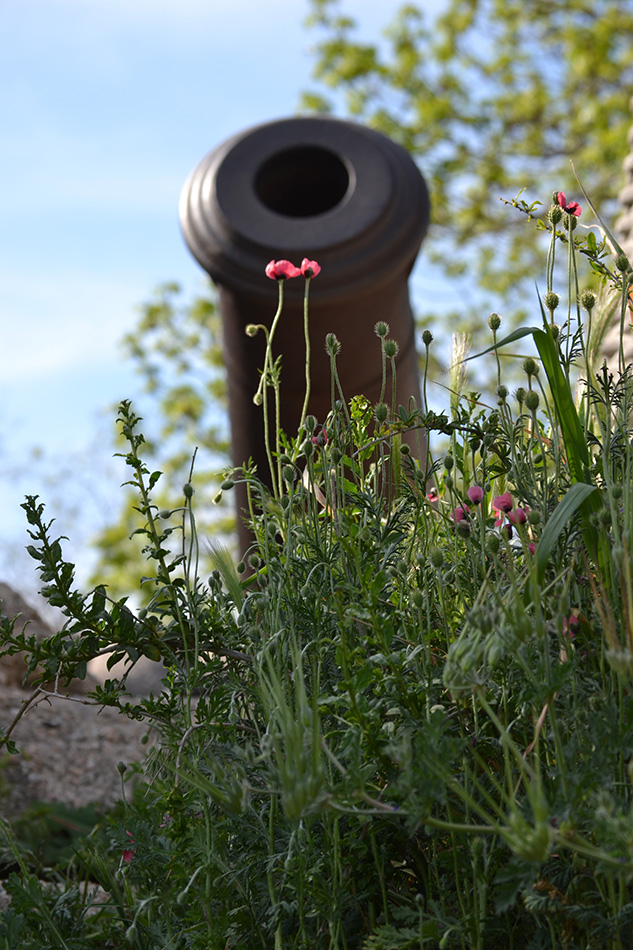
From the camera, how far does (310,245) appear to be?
135 inches

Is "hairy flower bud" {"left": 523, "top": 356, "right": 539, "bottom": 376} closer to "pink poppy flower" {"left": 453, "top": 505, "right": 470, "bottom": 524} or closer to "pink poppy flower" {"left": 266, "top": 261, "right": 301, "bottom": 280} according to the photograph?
"pink poppy flower" {"left": 453, "top": 505, "right": 470, "bottom": 524}

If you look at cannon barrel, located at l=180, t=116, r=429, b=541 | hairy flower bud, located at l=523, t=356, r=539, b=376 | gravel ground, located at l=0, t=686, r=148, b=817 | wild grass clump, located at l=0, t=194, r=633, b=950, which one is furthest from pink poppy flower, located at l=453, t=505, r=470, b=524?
gravel ground, located at l=0, t=686, r=148, b=817

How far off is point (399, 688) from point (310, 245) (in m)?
2.51

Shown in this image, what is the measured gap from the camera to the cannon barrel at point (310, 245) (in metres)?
3.44

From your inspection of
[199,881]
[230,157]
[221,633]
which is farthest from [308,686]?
[230,157]

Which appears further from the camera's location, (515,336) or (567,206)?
(567,206)

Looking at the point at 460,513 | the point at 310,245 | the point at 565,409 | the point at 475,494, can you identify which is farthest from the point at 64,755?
the point at 565,409

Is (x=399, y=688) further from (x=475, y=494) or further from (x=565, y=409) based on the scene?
(x=565, y=409)

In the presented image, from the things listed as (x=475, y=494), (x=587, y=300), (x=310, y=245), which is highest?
(x=310, y=245)

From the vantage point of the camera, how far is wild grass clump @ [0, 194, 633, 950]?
1.06m

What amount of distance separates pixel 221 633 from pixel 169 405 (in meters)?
10.9

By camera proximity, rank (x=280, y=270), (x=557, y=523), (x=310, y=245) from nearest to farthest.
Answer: (x=557, y=523)
(x=280, y=270)
(x=310, y=245)

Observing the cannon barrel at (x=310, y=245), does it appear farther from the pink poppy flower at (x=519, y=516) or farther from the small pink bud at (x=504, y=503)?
the pink poppy flower at (x=519, y=516)

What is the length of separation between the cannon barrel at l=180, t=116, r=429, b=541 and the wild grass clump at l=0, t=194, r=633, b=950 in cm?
182
